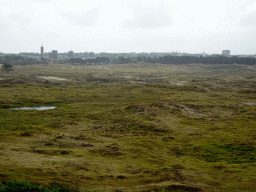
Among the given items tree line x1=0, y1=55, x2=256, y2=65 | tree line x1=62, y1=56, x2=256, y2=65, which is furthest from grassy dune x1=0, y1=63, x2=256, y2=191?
tree line x1=62, y1=56, x2=256, y2=65

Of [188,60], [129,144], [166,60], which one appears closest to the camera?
[129,144]

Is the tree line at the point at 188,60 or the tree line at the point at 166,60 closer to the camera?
the tree line at the point at 166,60

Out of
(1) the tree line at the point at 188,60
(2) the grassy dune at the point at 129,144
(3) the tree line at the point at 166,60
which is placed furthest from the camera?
(1) the tree line at the point at 188,60

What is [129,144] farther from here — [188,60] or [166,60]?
[166,60]

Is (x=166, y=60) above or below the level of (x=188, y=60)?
below

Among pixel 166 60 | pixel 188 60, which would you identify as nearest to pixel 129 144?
pixel 188 60

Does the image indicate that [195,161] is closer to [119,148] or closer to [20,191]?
[119,148]

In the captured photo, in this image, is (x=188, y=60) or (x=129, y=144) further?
(x=188, y=60)

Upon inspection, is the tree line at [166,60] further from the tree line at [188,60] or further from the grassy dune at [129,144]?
the grassy dune at [129,144]

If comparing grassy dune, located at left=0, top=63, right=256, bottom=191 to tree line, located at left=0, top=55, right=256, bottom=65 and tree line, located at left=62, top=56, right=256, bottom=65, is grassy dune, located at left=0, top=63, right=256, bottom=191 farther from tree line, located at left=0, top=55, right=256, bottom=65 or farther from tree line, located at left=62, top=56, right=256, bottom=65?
tree line, located at left=62, top=56, right=256, bottom=65

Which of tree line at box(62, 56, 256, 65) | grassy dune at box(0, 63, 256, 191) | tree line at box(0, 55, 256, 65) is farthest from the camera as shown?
tree line at box(62, 56, 256, 65)

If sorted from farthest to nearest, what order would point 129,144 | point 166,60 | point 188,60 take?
1. point 166,60
2. point 188,60
3. point 129,144

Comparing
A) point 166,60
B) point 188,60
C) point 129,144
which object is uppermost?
point 188,60

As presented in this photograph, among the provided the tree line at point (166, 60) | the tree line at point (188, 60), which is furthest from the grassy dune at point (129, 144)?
the tree line at point (188, 60)
